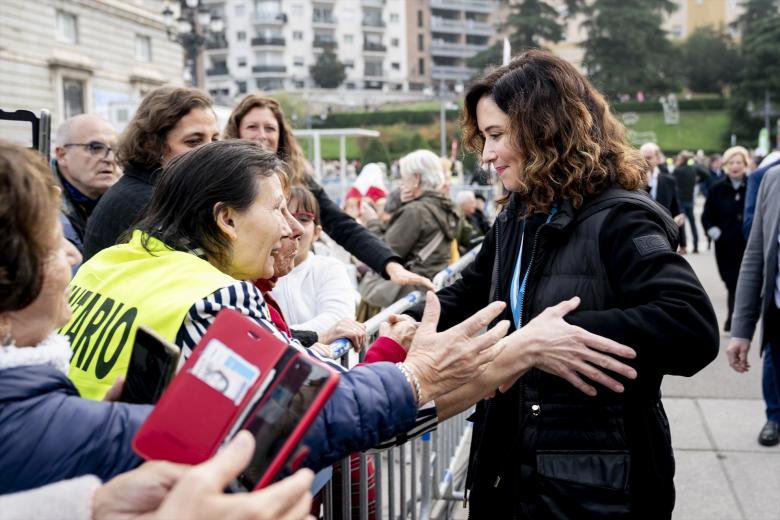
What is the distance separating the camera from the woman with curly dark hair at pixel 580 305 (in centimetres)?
221

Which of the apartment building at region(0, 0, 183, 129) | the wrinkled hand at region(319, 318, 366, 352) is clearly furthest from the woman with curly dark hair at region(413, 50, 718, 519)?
the apartment building at region(0, 0, 183, 129)

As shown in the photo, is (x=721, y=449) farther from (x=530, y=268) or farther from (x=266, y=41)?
(x=266, y=41)

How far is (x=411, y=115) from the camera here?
7738 centimetres

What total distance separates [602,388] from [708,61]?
88.8 metres

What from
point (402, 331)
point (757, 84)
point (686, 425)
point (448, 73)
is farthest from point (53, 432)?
point (448, 73)

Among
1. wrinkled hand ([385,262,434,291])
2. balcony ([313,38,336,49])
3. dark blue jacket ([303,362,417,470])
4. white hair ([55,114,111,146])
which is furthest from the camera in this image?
balcony ([313,38,336,49])

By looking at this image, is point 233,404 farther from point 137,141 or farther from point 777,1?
point 777,1

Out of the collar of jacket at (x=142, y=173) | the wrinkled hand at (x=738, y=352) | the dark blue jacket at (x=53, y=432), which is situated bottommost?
the wrinkled hand at (x=738, y=352)

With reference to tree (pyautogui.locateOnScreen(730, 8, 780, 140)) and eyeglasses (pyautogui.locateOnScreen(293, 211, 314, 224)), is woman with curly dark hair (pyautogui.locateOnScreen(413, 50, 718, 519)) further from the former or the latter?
tree (pyautogui.locateOnScreen(730, 8, 780, 140))

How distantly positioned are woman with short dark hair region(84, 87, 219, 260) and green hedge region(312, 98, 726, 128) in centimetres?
6944

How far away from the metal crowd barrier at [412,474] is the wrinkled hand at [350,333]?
0.25 feet

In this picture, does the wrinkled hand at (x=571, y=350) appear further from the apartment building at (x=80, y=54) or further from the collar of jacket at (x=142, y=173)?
the apartment building at (x=80, y=54)

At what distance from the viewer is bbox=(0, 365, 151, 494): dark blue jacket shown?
132 centimetres

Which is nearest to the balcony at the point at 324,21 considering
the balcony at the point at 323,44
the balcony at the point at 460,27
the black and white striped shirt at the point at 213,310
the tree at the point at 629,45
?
the balcony at the point at 323,44
